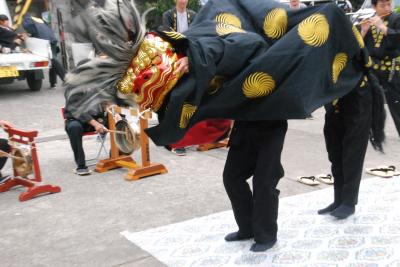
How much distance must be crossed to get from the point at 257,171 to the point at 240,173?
148mm

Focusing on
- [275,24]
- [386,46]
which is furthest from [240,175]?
[386,46]

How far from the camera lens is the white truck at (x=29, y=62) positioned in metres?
9.80

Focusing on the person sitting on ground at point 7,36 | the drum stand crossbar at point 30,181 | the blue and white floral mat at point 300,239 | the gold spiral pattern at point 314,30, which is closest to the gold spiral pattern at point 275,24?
the gold spiral pattern at point 314,30

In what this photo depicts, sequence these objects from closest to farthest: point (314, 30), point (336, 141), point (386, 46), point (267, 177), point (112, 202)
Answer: point (314, 30) < point (267, 177) < point (336, 141) < point (112, 202) < point (386, 46)

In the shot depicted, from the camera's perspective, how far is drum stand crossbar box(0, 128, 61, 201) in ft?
14.0

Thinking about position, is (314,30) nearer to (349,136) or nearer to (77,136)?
(349,136)

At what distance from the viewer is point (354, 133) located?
319 cm

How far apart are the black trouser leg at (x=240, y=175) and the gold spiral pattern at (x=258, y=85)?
0.44 meters

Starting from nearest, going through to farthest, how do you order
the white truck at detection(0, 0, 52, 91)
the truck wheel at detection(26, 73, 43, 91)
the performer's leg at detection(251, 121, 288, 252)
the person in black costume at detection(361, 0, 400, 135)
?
the performer's leg at detection(251, 121, 288, 252) → the person in black costume at detection(361, 0, 400, 135) → the white truck at detection(0, 0, 52, 91) → the truck wheel at detection(26, 73, 43, 91)

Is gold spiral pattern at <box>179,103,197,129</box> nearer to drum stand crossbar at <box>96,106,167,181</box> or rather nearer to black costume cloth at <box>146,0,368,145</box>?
black costume cloth at <box>146,0,368,145</box>

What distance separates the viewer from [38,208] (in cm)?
407

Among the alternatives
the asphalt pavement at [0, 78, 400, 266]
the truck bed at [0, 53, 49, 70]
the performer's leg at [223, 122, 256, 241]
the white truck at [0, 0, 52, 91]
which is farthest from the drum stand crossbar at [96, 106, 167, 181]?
the truck bed at [0, 53, 49, 70]

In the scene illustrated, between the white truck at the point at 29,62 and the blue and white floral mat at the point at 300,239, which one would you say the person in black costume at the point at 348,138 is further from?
the white truck at the point at 29,62

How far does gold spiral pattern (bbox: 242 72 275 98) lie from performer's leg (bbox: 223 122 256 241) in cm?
38
